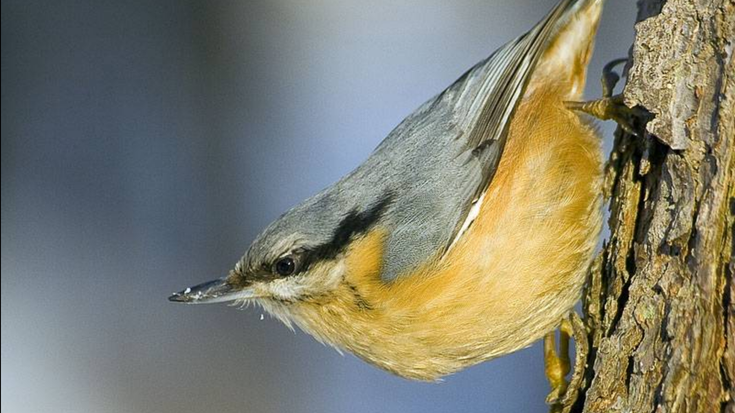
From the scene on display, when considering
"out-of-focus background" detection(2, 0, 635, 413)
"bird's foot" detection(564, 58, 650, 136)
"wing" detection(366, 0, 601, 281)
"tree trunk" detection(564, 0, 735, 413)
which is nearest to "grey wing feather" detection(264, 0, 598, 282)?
"wing" detection(366, 0, 601, 281)

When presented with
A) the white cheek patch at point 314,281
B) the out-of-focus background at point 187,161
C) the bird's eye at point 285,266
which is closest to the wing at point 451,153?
the white cheek patch at point 314,281

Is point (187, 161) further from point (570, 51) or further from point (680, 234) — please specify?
point (680, 234)

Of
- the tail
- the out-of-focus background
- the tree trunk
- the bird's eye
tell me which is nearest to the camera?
the tree trunk

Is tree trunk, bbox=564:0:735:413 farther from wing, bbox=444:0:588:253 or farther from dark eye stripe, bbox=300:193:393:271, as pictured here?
dark eye stripe, bbox=300:193:393:271

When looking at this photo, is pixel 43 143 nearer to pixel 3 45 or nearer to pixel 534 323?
pixel 3 45

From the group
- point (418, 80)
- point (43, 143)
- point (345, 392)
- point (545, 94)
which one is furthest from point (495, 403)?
point (43, 143)

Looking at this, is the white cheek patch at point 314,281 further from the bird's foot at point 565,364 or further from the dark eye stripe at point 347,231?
the bird's foot at point 565,364
